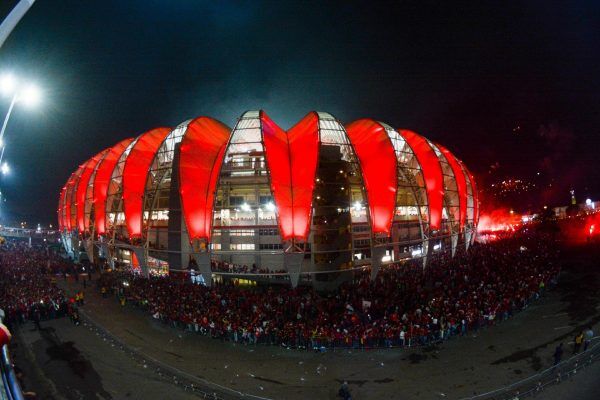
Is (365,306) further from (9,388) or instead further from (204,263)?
(9,388)

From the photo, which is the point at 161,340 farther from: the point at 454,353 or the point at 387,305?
the point at 454,353

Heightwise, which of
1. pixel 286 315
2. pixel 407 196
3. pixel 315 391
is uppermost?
pixel 407 196

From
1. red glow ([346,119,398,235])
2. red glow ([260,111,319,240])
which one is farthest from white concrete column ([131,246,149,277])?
red glow ([346,119,398,235])

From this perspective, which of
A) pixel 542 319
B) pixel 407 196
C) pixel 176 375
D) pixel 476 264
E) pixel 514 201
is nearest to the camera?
pixel 176 375

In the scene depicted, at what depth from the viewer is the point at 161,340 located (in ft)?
50.0

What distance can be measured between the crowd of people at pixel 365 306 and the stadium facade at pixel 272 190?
2.01 m

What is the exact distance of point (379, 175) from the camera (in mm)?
20156

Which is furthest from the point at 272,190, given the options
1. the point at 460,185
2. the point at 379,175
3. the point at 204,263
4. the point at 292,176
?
the point at 460,185

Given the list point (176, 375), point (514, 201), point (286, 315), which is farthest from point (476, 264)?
point (514, 201)

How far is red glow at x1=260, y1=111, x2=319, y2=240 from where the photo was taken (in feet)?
60.3

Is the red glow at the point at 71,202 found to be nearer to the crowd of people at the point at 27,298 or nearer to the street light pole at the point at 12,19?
the crowd of people at the point at 27,298

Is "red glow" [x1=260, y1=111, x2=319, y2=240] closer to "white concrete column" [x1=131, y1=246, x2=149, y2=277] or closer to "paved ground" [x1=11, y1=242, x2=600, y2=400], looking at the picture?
"paved ground" [x1=11, y1=242, x2=600, y2=400]

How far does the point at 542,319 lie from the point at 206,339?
579 inches

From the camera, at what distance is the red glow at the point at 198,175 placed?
19.4 m
